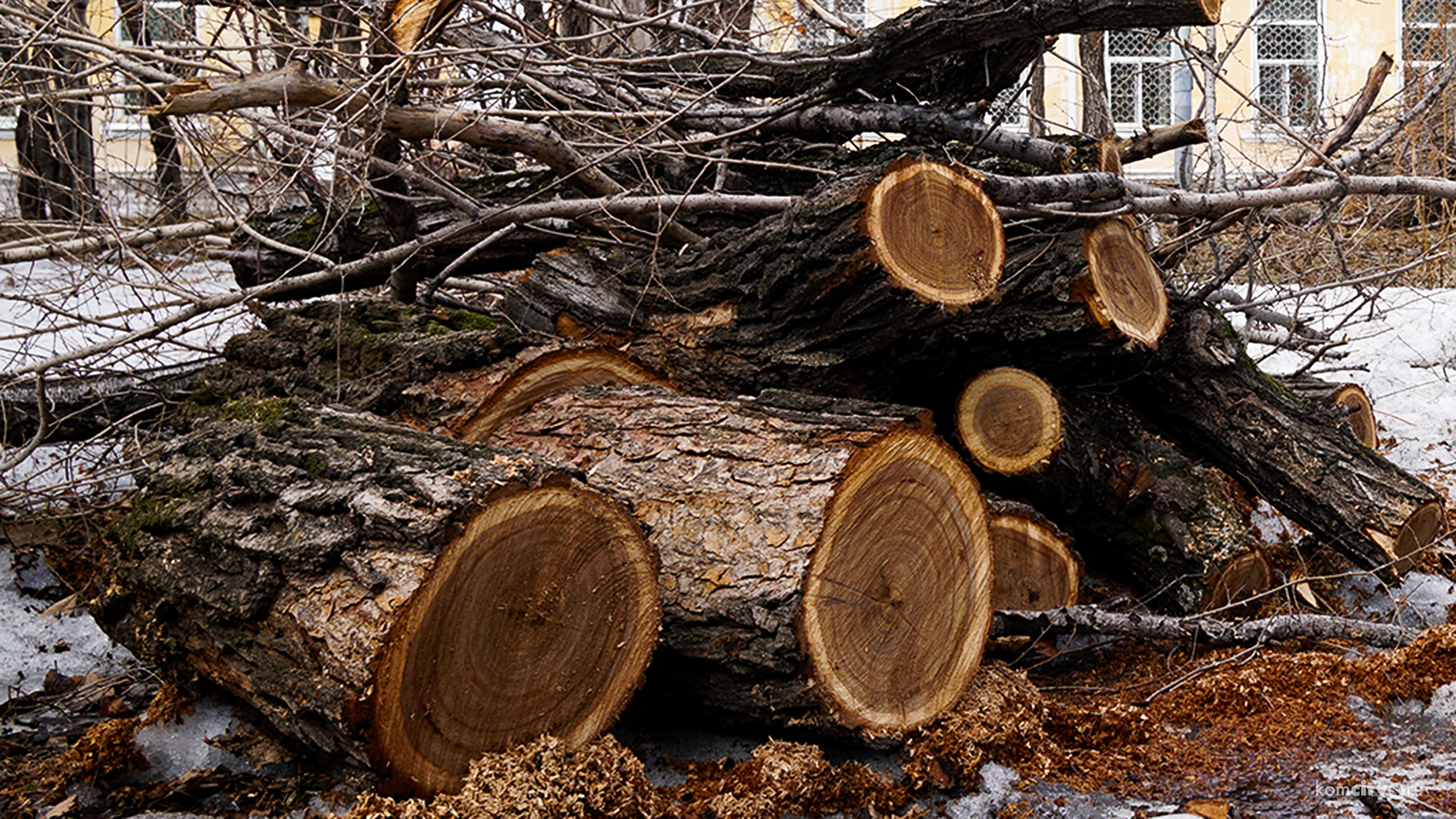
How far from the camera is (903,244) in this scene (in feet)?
10.2

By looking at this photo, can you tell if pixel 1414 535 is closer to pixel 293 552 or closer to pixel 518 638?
pixel 518 638

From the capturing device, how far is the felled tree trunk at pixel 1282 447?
11.9ft

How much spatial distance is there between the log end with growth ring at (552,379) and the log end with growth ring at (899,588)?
1166mm

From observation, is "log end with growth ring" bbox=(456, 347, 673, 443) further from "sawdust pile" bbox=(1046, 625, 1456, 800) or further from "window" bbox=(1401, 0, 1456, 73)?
"window" bbox=(1401, 0, 1456, 73)

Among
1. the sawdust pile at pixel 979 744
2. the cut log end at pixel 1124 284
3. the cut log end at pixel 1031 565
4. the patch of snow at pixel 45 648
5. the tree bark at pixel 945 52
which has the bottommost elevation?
the sawdust pile at pixel 979 744

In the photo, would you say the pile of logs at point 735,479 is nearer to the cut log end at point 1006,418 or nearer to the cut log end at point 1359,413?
the cut log end at point 1006,418

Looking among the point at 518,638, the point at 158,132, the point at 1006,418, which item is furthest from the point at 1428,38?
the point at 518,638

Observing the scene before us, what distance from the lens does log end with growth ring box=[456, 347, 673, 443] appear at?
10.7ft

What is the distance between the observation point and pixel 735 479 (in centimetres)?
269

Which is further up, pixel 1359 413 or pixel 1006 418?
pixel 1006 418

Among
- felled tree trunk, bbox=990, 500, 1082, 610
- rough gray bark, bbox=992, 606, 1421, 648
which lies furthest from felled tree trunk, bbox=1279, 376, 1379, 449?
felled tree trunk, bbox=990, 500, 1082, 610

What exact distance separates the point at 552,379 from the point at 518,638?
50.9 inches

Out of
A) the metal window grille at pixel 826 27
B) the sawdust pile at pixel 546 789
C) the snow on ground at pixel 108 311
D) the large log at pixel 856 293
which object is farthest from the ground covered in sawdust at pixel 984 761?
the metal window grille at pixel 826 27

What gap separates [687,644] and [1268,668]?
1.59 meters
